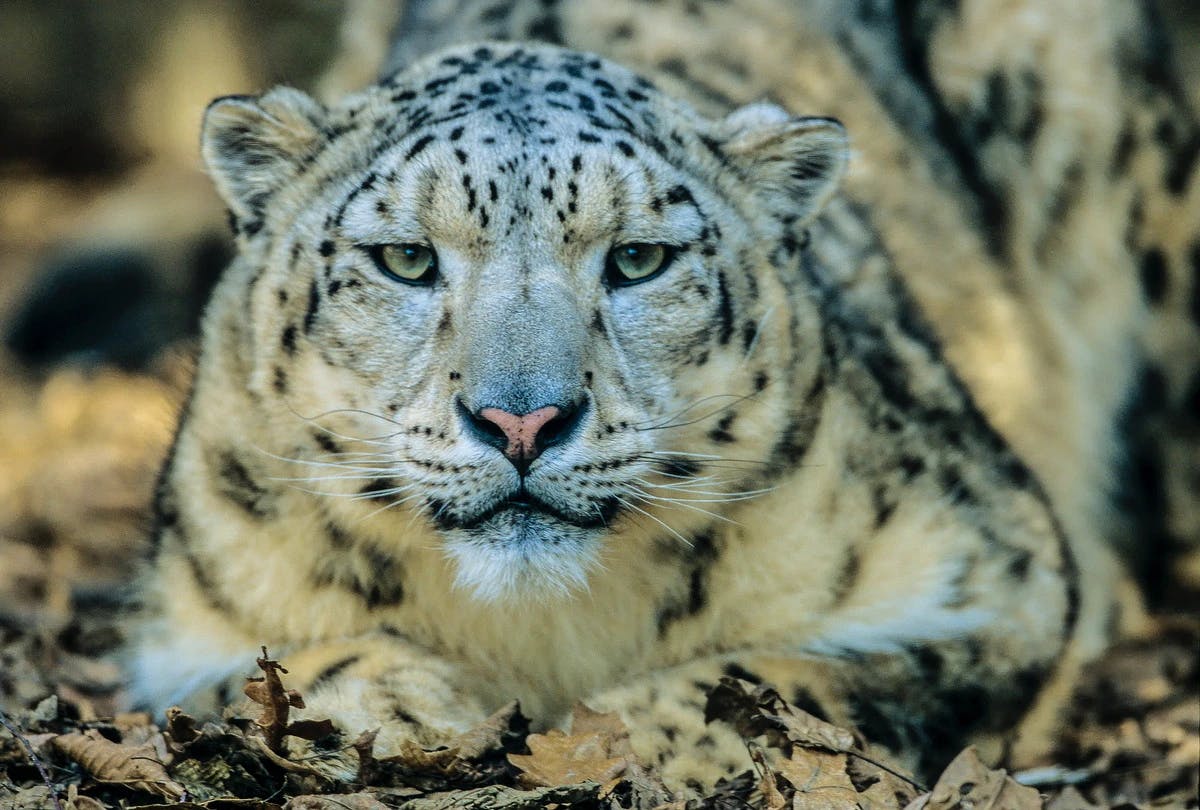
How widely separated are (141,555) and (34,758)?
1844 mm

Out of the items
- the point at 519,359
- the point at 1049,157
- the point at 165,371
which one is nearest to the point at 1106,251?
the point at 1049,157

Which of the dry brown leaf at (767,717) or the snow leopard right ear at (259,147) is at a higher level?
the snow leopard right ear at (259,147)

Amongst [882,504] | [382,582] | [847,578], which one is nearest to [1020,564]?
[882,504]

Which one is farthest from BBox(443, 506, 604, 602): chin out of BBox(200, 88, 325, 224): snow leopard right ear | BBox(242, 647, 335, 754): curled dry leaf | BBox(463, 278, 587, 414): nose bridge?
BBox(200, 88, 325, 224): snow leopard right ear

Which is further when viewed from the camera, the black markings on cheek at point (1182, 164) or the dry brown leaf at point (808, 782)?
the black markings on cheek at point (1182, 164)

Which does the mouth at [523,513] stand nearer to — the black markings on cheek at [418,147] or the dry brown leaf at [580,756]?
the dry brown leaf at [580,756]

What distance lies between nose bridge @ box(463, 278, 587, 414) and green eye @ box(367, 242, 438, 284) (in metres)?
0.27

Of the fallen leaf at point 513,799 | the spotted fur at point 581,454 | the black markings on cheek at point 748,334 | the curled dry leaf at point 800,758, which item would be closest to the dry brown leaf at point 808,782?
the curled dry leaf at point 800,758

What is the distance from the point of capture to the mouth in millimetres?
4746

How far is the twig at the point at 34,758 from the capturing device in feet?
14.3

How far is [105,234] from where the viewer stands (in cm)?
1112

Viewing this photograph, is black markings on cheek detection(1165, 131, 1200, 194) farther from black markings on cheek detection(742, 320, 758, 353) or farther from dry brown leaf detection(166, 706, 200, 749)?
dry brown leaf detection(166, 706, 200, 749)

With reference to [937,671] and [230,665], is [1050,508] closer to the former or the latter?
[937,671]

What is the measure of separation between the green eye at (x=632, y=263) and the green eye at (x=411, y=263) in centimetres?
52
